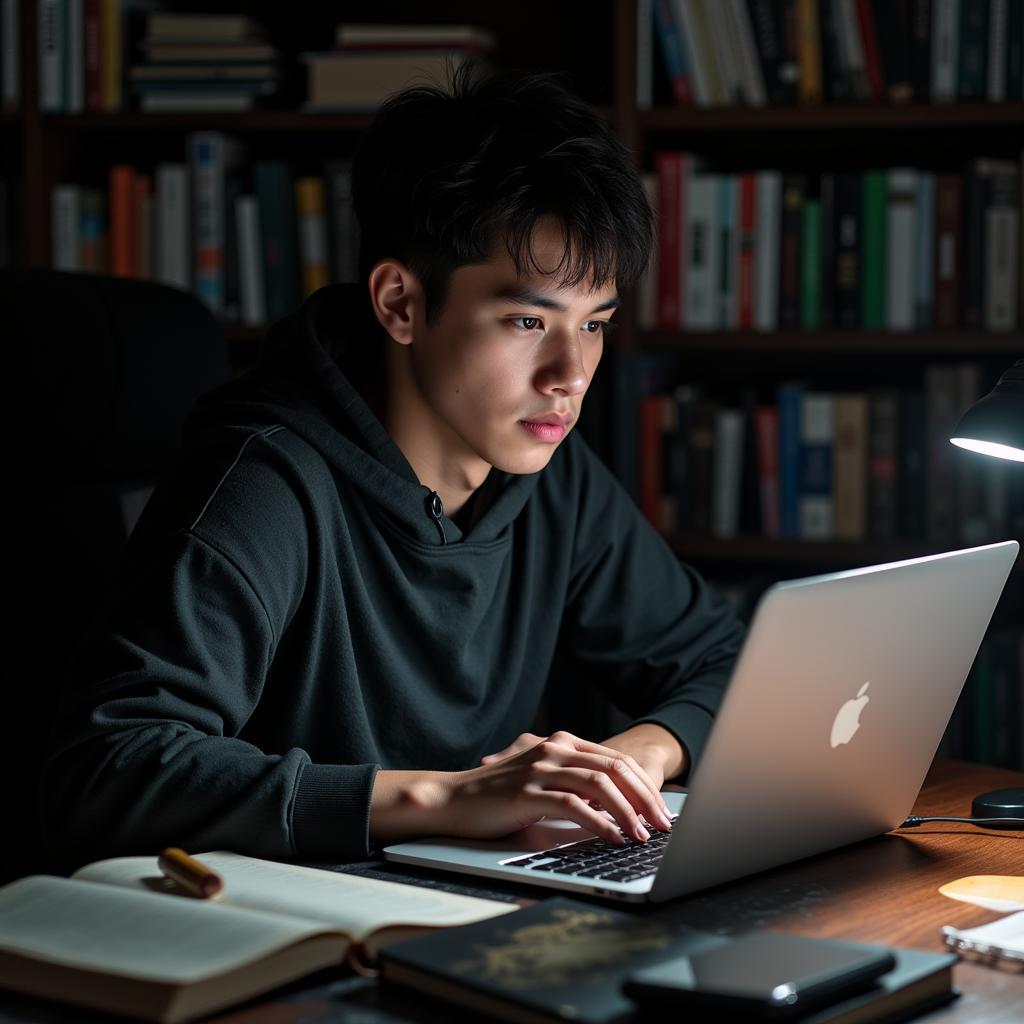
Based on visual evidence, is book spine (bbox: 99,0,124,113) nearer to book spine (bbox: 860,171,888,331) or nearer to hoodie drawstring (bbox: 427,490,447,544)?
book spine (bbox: 860,171,888,331)

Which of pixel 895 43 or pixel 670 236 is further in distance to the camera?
pixel 670 236

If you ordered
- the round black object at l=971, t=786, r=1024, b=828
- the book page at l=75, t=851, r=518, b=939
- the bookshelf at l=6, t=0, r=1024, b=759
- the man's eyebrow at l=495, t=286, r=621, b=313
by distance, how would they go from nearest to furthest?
1. the book page at l=75, t=851, r=518, b=939
2. the round black object at l=971, t=786, r=1024, b=828
3. the man's eyebrow at l=495, t=286, r=621, b=313
4. the bookshelf at l=6, t=0, r=1024, b=759

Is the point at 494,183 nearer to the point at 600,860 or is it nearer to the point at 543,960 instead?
the point at 600,860

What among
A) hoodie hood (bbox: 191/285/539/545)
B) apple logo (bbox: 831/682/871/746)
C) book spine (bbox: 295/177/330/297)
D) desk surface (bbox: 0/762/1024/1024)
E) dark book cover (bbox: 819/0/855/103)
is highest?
dark book cover (bbox: 819/0/855/103)

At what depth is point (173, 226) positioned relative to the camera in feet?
8.50

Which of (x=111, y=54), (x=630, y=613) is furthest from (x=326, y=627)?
(x=111, y=54)

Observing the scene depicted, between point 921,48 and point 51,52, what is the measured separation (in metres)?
1.44

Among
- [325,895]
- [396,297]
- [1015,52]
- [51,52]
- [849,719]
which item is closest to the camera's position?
[325,895]

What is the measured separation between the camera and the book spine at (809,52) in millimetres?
2340

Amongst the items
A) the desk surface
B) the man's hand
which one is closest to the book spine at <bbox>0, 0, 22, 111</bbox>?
the man's hand

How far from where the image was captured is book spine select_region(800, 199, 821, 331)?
7.86 ft

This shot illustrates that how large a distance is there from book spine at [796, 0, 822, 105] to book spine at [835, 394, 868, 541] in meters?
0.48

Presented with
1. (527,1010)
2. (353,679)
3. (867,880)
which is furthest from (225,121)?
(527,1010)

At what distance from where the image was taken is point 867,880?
39.4 inches
